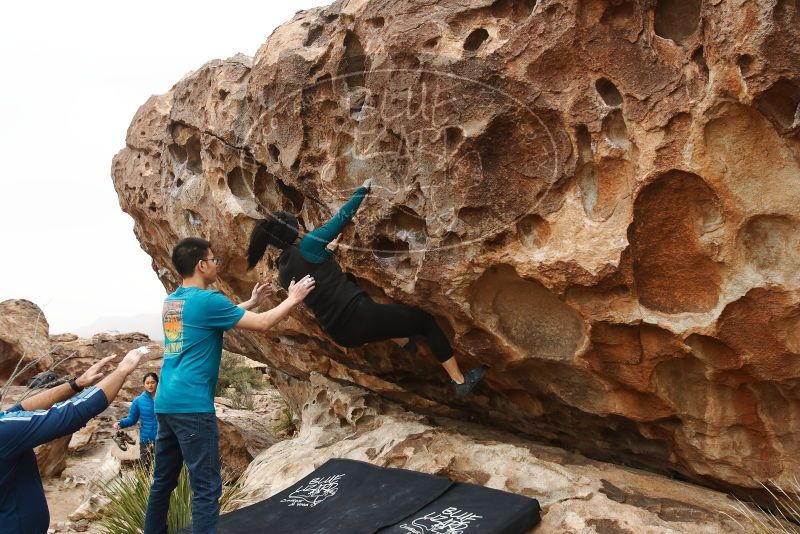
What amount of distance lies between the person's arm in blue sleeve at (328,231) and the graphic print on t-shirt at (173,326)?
3.40 ft

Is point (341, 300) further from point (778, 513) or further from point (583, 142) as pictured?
point (778, 513)

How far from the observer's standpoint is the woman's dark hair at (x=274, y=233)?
4781mm

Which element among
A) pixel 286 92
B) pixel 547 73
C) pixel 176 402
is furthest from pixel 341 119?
pixel 176 402

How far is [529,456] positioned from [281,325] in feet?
9.86

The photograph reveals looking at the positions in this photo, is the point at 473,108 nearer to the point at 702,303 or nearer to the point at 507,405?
the point at 702,303

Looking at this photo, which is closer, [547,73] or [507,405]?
[547,73]

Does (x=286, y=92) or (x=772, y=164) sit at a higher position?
(x=286, y=92)

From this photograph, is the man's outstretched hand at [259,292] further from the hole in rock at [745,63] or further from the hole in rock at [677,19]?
the hole in rock at [745,63]

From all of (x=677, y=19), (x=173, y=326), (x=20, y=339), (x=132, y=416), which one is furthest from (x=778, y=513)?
(x=20, y=339)

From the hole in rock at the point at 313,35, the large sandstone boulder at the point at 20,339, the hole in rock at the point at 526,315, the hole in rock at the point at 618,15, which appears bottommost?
the large sandstone boulder at the point at 20,339

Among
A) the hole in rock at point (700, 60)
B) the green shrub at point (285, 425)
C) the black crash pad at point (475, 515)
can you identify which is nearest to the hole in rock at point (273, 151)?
the black crash pad at point (475, 515)

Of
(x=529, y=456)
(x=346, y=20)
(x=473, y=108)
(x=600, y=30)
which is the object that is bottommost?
(x=529, y=456)

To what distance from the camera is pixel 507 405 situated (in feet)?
17.9

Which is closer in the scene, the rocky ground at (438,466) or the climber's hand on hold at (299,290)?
the rocky ground at (438,466)
